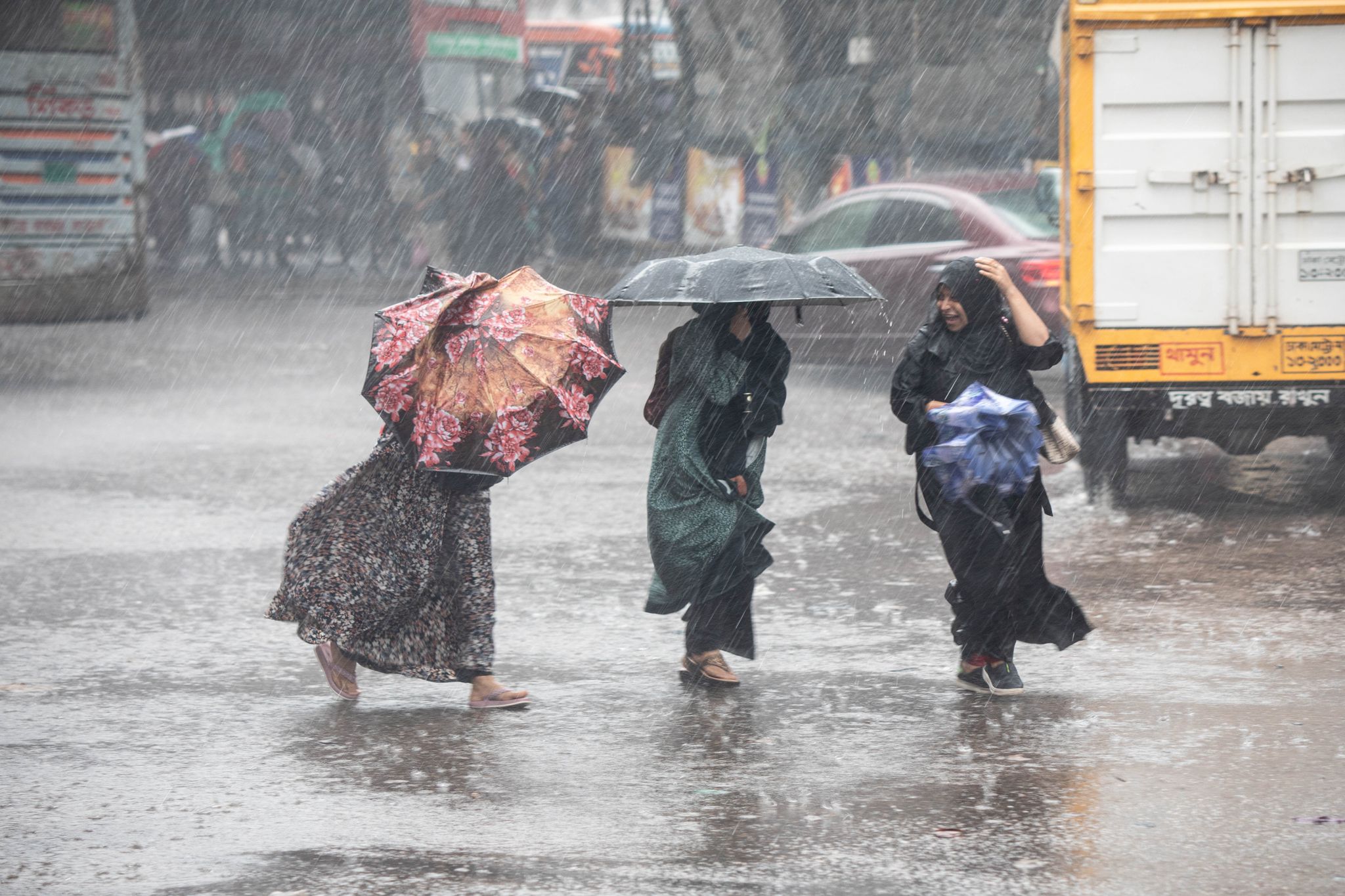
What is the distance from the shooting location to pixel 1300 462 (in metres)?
10.2

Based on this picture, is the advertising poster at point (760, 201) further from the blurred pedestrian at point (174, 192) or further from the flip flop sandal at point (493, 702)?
the flip flop sandal at point (493, 702)

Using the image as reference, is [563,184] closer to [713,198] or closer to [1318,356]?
[713,198]

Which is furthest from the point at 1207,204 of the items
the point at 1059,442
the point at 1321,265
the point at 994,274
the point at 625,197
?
the point at 625,197

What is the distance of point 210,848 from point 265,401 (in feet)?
31.2

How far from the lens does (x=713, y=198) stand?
84.8 ft

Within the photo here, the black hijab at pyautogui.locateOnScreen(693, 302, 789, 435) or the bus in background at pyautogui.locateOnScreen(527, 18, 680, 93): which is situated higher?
the bus in background at pyautogui.locateOnScreen(527, 18, 680, 93)

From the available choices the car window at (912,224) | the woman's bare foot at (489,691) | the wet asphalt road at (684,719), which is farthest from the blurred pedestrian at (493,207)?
the woman's bare foot at (489,691)

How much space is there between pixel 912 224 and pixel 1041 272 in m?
1.53

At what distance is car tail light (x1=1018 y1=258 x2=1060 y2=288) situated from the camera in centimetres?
1228

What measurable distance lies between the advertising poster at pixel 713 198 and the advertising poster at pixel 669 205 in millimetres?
195

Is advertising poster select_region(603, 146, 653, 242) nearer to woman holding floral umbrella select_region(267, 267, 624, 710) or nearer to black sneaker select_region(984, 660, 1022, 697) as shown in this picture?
woman holding floral umbrella select_region(267, 267, 624, 710)

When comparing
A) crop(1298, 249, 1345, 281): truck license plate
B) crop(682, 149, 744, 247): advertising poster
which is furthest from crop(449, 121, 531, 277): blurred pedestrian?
crop(1298, 249, 1345, 281): truck license plate

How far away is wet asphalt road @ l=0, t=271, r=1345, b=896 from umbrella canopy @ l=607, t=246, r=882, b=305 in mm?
1286

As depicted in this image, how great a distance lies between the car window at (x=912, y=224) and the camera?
1325 cm
